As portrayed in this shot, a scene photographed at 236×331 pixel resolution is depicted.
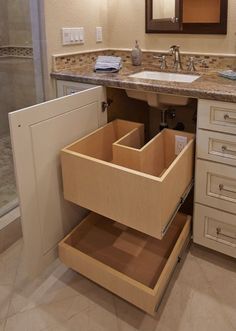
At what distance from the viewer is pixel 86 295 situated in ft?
4.69

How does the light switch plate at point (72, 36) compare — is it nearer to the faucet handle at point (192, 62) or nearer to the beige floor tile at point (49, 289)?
the faucet handle at point (192, 62)

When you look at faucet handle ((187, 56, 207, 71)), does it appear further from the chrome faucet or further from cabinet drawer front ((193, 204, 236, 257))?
cabinet drawer front ((193, 204, 236, 257))

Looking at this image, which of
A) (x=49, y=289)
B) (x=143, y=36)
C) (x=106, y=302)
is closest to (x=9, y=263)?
(x=49, y=289)

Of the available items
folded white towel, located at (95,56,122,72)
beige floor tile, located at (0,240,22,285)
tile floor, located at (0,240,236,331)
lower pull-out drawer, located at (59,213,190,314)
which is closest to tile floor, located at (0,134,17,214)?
beige floor tile, located at (0,240,22,285)

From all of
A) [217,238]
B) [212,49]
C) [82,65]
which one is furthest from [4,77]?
[217,238]

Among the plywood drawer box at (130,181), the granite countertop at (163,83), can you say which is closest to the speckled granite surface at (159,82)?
the granite countertop at (163,83)

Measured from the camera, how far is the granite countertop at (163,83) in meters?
1.38

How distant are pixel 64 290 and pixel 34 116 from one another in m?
0.80

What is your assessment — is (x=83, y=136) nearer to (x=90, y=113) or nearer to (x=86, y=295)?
(x=90, y=113)

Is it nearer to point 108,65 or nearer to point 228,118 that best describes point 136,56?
point 108,65

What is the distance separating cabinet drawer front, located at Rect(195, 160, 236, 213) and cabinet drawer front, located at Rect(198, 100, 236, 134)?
6.7 inches

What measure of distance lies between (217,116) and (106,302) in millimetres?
943

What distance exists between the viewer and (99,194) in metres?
1.32

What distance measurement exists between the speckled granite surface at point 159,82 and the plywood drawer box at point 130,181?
0.23 metres
